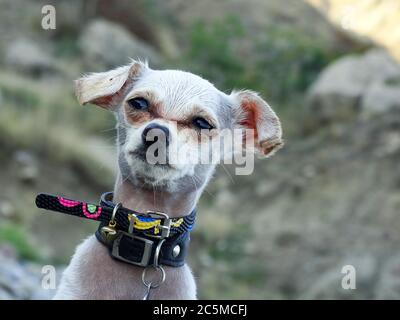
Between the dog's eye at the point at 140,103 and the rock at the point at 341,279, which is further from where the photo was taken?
the rock at the point at 341,279

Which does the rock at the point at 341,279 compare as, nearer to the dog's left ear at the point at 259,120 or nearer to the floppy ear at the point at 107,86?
A: the dog's left ear at the point at 259,120

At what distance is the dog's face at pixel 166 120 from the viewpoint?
4.84 meters

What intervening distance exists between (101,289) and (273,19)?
3025cm

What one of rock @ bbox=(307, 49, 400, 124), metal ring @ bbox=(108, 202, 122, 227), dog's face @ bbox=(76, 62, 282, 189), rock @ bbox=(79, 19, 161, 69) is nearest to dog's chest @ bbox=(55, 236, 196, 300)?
metal ring @ bbox=(108, 202, 122, 227)

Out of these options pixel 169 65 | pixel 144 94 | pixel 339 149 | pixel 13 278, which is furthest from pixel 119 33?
pixel 144 94

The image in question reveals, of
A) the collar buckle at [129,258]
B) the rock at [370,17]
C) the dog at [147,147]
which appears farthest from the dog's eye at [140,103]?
the rock at [370,17]

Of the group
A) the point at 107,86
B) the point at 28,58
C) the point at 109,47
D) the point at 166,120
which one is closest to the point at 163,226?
the point at 166,120

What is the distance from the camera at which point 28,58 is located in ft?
80.0

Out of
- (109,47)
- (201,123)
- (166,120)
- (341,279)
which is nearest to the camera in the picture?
(166,120)

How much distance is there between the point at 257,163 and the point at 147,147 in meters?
17.4

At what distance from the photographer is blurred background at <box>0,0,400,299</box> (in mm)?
15477

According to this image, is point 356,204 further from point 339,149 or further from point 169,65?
point 169,65

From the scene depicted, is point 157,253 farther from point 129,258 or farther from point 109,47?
point 109,47

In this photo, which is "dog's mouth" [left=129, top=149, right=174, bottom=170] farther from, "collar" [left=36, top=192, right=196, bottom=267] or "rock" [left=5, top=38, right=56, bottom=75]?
"rock" [left=5, top=38, right=56, bottom=75]
